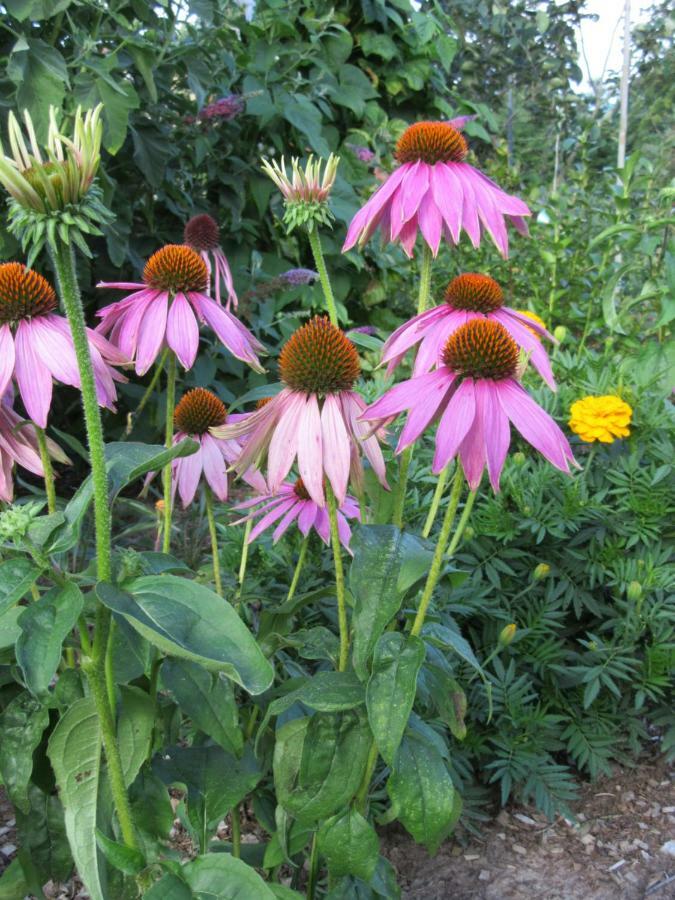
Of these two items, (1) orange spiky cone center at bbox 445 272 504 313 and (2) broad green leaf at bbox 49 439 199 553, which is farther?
(1) orange spiky cone center at bbox 445 272 504 313

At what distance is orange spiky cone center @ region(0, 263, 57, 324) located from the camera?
39.6 inches

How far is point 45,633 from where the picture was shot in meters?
0.78

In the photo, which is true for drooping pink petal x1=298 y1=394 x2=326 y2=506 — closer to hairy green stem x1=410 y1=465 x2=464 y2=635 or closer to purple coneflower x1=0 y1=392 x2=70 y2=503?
hairy green stem x1=410 y1=465 x2=464 y2=635

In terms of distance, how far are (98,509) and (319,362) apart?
0.29 meters

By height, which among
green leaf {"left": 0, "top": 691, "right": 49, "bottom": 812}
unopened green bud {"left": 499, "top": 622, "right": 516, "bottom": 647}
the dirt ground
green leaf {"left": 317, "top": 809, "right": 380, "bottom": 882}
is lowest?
the dirt ground

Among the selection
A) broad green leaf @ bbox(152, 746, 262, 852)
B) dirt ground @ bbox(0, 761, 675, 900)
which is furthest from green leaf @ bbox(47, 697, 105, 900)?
dirt ground @ bbox(0, 761, 675, 900)

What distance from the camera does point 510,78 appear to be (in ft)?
23.1

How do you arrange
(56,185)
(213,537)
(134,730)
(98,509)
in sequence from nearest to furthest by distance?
(56,185)
(98,509)
(134,730)
(213,537)

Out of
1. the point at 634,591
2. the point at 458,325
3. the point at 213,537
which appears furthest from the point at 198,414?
the point at 634,591

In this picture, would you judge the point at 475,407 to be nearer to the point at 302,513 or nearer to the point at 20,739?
the point at 302,513

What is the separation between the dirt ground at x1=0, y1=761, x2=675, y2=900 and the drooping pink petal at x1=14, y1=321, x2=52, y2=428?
944mm

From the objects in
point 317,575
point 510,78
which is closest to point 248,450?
point 317,575

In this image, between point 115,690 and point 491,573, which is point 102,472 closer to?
point 115,690

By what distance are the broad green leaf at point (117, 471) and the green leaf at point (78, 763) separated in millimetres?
201
